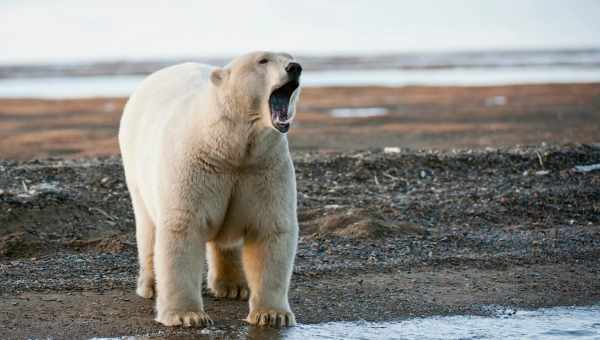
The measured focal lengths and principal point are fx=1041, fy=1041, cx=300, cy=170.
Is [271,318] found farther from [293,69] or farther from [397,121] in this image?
[397,121]

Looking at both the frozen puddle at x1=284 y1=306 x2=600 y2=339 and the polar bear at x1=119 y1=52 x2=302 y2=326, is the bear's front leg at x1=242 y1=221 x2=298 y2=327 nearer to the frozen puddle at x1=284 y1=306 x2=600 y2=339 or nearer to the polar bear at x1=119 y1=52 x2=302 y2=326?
the polar bear at x1=119 y1=52 x2=302 y2=326

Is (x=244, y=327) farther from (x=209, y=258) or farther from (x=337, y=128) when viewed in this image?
(x=337, y=128)

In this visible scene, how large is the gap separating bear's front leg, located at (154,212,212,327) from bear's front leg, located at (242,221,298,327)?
333mm

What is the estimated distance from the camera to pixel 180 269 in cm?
671

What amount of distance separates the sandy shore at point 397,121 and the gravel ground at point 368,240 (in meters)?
5.11

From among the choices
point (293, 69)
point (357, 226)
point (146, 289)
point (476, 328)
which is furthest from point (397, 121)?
point (293, 69)

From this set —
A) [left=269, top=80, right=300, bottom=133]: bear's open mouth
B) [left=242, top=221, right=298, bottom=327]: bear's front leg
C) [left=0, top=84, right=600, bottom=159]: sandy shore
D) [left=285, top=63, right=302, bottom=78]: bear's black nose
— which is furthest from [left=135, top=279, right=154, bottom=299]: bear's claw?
[left=0, top=84, right=600, bottom=159]: sandy shore

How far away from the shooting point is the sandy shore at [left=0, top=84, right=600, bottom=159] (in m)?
18.6

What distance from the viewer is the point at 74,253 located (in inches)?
359

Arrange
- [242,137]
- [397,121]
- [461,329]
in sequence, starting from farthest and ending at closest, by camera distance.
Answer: [397,121], [461,329], [242,137]

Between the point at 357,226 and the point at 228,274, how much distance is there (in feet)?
7.12

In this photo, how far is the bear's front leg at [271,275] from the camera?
6.77m

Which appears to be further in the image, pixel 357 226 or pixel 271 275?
pixel 357 226

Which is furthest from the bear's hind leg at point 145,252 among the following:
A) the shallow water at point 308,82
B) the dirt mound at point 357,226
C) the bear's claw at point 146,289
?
the shallow water at point 308,82
